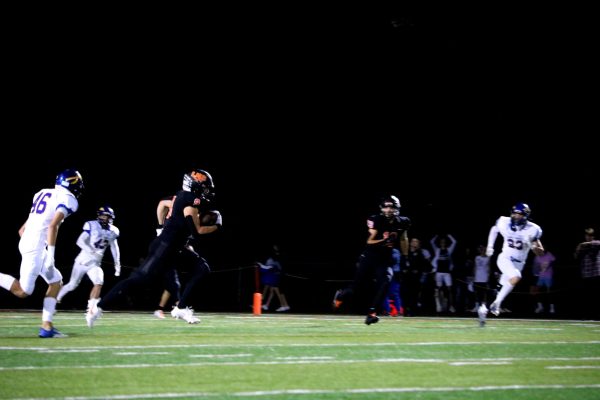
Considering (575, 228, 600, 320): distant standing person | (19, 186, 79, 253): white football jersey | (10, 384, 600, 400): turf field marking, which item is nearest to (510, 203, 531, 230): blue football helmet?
(575, 228, 600, 320): distant standing person

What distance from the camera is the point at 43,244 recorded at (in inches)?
394

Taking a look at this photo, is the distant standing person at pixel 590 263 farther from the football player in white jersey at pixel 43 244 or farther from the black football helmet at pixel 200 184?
the football player in white jersey at pixel 43 244

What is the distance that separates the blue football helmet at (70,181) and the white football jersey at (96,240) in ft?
16.5

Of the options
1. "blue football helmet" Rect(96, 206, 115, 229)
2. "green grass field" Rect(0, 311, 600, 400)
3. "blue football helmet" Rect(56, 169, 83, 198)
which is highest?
"blue football helmet" Rect(56, 169, 83, 198)

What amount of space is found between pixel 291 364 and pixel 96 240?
7.95 meters

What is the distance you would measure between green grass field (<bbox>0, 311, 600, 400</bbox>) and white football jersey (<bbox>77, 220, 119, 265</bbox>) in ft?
10.6

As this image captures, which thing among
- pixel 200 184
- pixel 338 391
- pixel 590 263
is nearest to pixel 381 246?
pixel 200 184

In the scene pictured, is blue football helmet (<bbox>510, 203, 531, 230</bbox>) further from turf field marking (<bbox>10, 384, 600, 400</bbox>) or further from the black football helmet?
turf field marking (<bbox>10, 384, 600, 400</bbox>)

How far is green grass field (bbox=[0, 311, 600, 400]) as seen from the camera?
6168 millimetres

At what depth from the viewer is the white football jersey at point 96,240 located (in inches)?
591

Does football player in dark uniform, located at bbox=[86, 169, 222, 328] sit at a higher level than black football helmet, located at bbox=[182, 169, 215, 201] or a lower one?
lower

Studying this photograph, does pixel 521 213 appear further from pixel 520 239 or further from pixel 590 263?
pixel 590 263

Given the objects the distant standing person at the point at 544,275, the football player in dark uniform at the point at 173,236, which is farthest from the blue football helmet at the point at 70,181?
the distant standing person at the point at 544,275

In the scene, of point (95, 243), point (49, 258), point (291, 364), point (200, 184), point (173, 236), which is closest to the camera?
point (291, 364)
